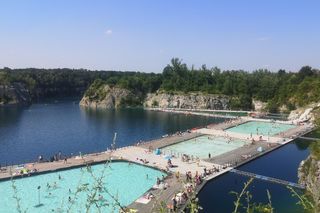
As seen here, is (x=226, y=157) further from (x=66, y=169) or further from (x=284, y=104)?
(x=284, y=104)

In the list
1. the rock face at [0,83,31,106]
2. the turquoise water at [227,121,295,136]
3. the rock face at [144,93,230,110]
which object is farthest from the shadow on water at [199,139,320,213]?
the rock face at [0,83,31,106]

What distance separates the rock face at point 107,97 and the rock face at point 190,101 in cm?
782

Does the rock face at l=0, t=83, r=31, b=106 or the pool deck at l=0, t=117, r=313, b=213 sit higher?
the rock face at l=0, t=83, r=31, b=106

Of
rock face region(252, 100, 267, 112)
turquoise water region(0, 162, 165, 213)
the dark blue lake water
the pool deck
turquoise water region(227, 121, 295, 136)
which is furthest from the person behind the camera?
rock face region(252, 100, 267, 112)

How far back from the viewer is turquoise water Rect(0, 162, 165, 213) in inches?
1120

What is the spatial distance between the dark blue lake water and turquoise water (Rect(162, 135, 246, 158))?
5430 mm

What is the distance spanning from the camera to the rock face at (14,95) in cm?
12888

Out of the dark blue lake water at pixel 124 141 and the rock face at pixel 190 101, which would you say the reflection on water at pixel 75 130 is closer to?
the dark blue lake water at pixel 124 141

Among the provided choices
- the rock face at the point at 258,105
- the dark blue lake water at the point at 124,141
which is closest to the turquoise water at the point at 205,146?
the dark blue lake water at the point at 124,141

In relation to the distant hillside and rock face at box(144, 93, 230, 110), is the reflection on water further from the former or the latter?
the distant hillside

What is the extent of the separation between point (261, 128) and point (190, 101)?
42.2 metres

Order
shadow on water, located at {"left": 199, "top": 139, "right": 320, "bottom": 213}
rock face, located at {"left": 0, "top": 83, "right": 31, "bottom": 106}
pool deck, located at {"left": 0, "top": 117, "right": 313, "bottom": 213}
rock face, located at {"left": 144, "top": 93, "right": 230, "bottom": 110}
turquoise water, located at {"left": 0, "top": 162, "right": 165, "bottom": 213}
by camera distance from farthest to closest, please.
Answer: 1. rock face, located at {"left": 0, "top": 83, "right": 31, "bottom": 106}
2. rock face, located at {"left": 144, "top": 93, "right": 230, "bottom": 110}
3. pool deck, located at {"left": 0, "top": 117, "right": 313, "bottom": 213}
4. shadow on water, located at {"left": 199, "top": 139, "right": 320, "bottom": 213}
5. turquoise water, located at {"left": 0, "top": 162, "right": 165, "bottom": 213}

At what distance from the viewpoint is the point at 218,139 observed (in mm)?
55250

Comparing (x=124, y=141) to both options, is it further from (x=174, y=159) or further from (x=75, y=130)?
(x=174, y=159)
